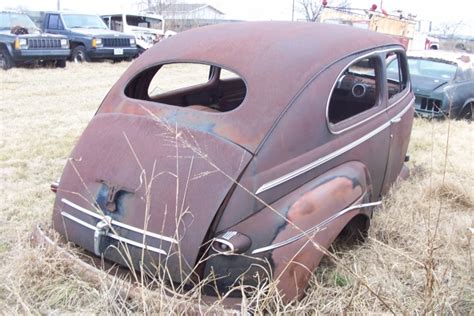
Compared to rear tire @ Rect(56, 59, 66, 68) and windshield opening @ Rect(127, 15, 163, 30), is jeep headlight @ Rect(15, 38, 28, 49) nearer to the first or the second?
rear tire @ Rect(56, 59, 66, 68)

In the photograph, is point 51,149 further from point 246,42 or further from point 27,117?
point 246,42

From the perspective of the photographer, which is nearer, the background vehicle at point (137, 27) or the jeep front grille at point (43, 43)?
the jeep front grille at point (43, 43)

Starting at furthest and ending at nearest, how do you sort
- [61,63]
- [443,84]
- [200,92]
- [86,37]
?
1. [86,37]
2. [61,63]
3. [443,84]
4. [200,92]

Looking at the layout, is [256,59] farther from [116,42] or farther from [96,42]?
[116,42]

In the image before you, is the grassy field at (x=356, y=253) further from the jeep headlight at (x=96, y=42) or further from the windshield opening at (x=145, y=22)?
the windshield opening at (x=145, y=22)

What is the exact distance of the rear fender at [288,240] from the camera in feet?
7.88

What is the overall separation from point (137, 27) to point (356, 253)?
1796 centimetres

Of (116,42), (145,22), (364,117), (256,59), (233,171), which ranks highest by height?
(256,59)

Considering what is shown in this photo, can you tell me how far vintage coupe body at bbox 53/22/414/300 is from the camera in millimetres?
2420

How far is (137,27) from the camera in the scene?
19312 millimetres

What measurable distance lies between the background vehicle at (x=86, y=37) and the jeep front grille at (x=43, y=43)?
1303mm

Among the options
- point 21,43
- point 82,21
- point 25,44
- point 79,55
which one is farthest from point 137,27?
point 21,43

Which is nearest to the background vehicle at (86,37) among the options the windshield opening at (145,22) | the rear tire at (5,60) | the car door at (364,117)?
the rear tire at (5,60)

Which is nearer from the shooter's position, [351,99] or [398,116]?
[398,116]
